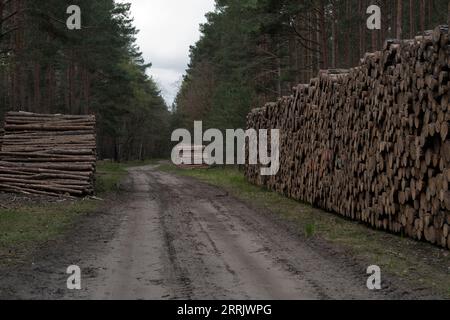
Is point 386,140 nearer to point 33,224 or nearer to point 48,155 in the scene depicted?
point 33,224

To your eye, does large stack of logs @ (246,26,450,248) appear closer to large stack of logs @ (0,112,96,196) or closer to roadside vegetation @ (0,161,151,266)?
roadside vegetation @ (0,161,151,266)

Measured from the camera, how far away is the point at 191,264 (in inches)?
296

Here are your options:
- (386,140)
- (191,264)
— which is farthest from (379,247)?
(191,264)

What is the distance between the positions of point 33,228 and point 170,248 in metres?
3.40

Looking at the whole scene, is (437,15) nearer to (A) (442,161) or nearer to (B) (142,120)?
(A) (442,161)

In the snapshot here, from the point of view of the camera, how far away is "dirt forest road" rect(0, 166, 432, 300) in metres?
6.02

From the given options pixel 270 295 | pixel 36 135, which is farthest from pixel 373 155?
pixel 36 135

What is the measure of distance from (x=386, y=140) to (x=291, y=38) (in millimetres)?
20068

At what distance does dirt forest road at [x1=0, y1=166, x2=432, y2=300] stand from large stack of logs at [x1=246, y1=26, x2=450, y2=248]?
5.62 ft

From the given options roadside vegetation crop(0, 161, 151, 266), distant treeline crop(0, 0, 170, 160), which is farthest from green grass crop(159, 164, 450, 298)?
distant treeline crop(0, 0, 170, 160)

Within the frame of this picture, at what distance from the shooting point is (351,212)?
1205 cm

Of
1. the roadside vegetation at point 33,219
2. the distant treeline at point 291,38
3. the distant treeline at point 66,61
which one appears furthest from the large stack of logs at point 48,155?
the distant treeline at point 291,38

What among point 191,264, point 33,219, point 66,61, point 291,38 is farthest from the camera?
point 66,61

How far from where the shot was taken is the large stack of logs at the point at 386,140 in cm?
827
